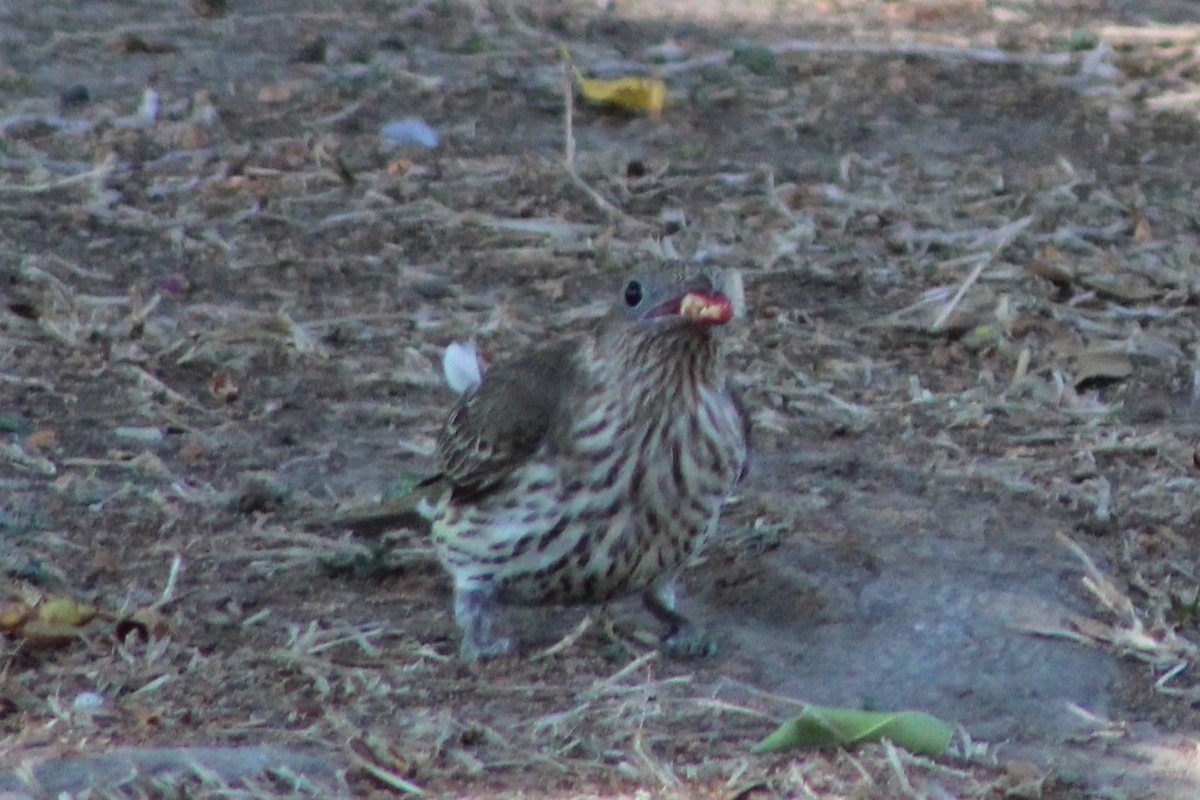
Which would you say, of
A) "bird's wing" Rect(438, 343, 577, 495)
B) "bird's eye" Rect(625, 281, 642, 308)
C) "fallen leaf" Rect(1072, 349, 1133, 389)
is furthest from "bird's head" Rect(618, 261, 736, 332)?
"fallen leaf" Rect(1072, 349, 1133, 389)

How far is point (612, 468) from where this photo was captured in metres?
5.07

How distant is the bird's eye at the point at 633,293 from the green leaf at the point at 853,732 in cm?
116

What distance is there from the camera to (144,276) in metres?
7.74

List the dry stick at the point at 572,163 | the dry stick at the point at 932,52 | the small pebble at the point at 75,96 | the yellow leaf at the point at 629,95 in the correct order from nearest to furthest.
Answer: the dry stick at the point at 572,163
the small pebble at the point at 75,96
the yellow leaf at the point at 629,95
the dry stick at the point at 932,52

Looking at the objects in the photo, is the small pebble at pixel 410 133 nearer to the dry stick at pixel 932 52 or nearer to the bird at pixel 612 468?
the dry stick at pixel 932 52

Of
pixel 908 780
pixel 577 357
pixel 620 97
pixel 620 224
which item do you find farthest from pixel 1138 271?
Result: pixel 908 780

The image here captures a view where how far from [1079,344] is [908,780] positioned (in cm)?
332

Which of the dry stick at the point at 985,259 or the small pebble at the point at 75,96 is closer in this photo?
the dry stick at the point at 985,259

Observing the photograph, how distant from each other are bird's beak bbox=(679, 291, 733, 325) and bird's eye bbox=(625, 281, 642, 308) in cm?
13

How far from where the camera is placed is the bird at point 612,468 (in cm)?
506

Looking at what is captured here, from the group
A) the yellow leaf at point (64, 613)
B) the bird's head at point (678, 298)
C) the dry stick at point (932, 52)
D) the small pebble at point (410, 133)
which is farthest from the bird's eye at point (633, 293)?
the dry stick at point (932, 52)

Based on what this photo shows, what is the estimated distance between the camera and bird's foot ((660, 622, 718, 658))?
515cm

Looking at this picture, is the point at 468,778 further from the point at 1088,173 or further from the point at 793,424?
the point at 1088,173

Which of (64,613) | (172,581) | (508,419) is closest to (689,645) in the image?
(508,419)
